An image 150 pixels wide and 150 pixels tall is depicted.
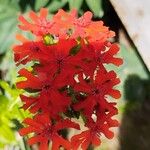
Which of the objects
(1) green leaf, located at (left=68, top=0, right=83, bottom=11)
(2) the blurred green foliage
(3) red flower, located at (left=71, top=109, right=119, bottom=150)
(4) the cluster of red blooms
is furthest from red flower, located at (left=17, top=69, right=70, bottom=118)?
(1) green leaf, located at (left=68, top=0, right=83, bottom=11)

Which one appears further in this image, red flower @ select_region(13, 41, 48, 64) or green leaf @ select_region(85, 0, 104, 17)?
green leaf @ select_region(85, 0, 104, 17)

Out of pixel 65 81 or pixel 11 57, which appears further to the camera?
pixel 11 57

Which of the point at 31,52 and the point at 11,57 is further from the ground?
the point at 31,52

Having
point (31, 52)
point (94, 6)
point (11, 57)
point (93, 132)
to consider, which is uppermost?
point (31, 52)

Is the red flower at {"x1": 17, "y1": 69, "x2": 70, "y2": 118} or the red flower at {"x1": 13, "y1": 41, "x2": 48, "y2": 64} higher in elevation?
the red flower at {"x1": 13, "y1": 41, "x2": 48, "y2": 64}

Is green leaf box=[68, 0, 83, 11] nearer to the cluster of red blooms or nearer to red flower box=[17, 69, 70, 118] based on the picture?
the cluster of red blooms

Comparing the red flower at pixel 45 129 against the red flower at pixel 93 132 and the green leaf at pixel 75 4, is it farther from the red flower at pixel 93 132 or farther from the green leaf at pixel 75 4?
the green leaf at pixel 75 4

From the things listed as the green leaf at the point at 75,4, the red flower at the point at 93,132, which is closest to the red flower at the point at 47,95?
the red flower at the point at 93,132

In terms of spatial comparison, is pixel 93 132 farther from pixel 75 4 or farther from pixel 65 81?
pixel 75 4

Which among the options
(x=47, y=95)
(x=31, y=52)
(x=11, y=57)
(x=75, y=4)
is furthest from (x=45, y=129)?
(x=11, y=57)
